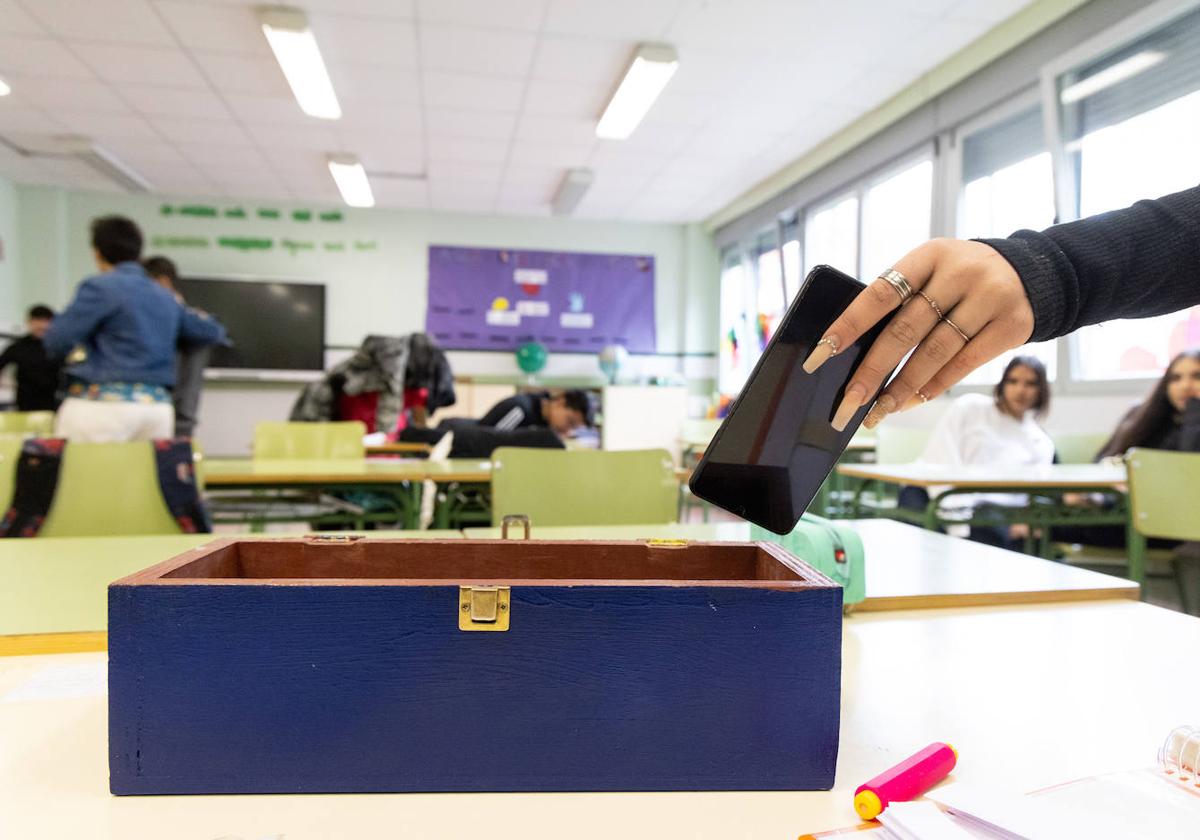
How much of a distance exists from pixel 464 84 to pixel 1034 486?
382cm

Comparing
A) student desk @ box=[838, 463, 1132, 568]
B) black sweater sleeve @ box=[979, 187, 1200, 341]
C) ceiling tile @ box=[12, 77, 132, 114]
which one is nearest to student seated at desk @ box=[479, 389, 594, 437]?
student desk @ box=[838, 463, 1132, 568]

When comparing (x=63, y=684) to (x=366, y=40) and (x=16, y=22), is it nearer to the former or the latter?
(x=366, y=40)

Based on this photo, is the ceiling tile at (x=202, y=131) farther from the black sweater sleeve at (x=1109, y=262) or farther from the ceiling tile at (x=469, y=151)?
the black sweater sleeve at (x=1109, y=262)

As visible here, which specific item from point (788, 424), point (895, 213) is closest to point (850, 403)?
point (788, 424)

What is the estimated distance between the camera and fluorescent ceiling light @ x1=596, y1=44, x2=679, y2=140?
13.6 ft

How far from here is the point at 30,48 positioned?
14.0ft

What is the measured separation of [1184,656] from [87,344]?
3.34 m

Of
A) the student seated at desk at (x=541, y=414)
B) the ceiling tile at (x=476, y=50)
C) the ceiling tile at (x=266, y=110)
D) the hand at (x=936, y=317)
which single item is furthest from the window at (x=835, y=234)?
the hand at (x=936, y=317)

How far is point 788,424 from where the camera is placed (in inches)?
25.4

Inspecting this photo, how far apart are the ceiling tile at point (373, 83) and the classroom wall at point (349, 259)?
9.27ft

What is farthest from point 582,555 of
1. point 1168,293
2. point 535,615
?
point 1168,293

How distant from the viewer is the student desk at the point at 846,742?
0.48m

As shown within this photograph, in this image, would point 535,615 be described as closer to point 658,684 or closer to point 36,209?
point 658,684

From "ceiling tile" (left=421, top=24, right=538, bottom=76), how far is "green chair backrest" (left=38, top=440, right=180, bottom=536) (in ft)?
9.84
